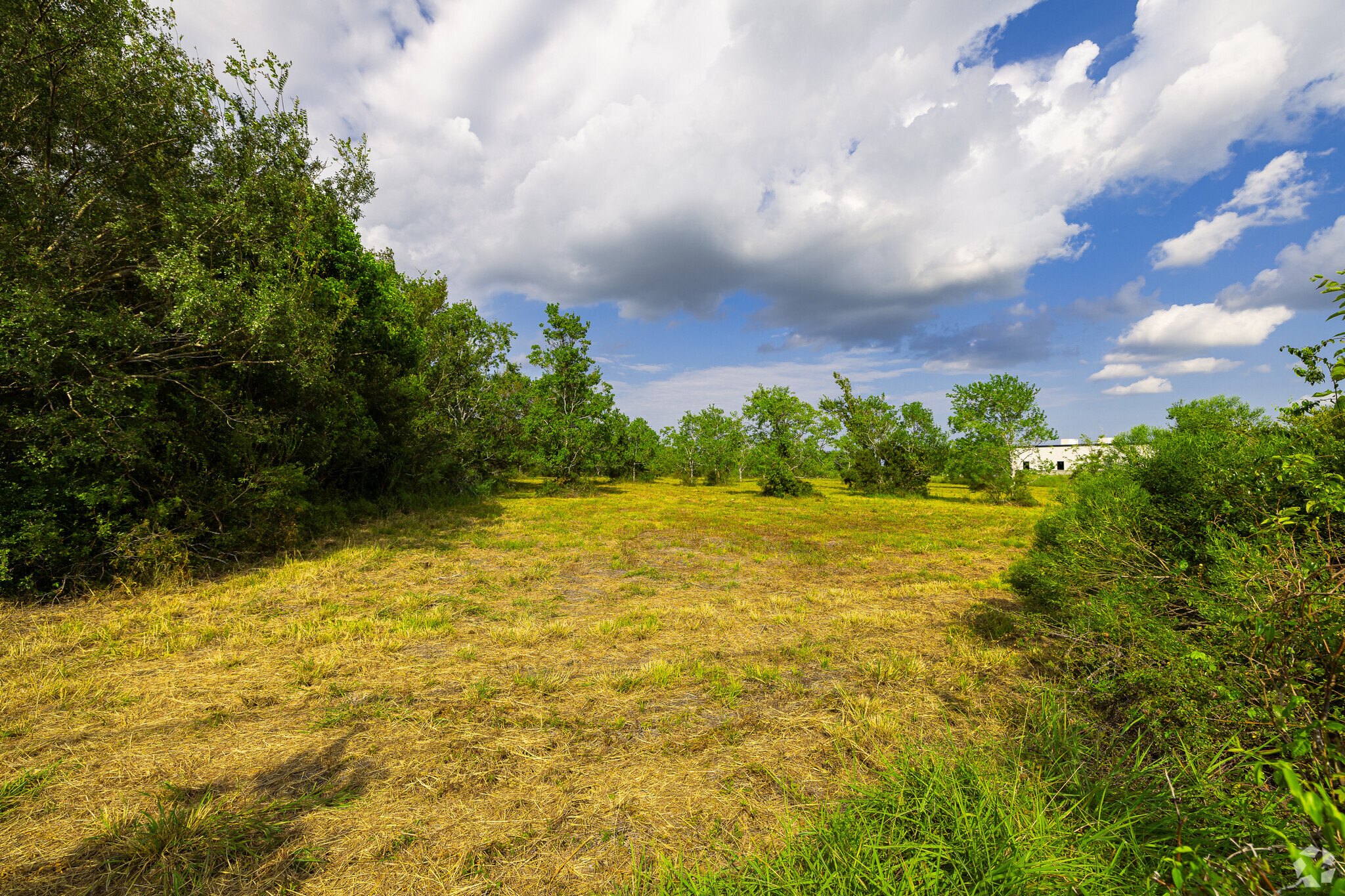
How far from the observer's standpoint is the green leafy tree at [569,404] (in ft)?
99.1

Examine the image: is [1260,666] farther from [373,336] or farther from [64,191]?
[373,336]

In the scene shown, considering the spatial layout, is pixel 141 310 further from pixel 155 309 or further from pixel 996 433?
pixel 996 433

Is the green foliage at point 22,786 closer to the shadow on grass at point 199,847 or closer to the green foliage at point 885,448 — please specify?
the shadow on grass at point 199,847

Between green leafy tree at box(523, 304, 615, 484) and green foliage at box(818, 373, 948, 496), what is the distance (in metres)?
17.7

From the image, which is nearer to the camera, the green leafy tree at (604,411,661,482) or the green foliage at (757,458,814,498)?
the green foliage at (757,458,814,498)

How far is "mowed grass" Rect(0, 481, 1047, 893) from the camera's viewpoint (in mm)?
3197

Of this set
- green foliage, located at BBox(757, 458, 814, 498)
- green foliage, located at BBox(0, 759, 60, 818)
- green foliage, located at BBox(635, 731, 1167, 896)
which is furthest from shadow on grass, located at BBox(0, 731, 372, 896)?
green foliage, located at BBox(757, 458, 814, 498)

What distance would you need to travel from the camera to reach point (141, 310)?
9305 millimetres

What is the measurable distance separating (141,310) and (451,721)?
10.8 metres

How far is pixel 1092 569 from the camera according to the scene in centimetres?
511

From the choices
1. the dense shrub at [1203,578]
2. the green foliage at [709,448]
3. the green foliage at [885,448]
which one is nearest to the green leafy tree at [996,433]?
the green foliage at [885,448]

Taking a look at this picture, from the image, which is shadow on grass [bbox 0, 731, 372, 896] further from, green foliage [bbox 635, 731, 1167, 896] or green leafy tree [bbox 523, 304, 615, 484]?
green leafy tree [bbox 523, 304, 615, 484]

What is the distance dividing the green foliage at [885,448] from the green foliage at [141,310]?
105 feet

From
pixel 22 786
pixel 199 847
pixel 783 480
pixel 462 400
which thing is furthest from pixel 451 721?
pixel 783 480
